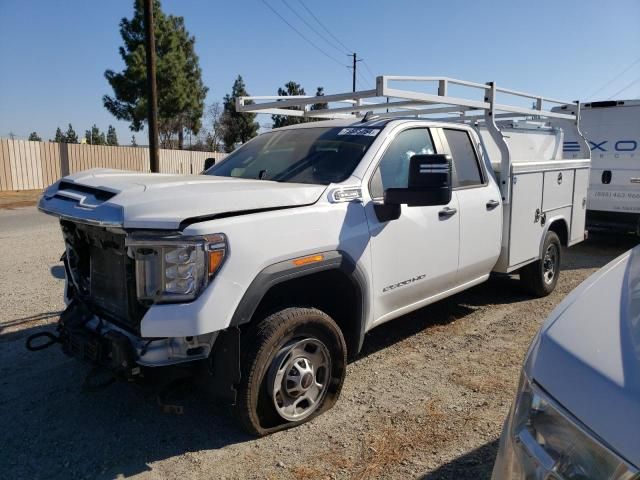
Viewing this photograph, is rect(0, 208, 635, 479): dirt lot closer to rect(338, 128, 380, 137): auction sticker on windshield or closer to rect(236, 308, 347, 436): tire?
rect(236, 308, 347, 436): tire

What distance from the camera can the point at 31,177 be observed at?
21.6 meters

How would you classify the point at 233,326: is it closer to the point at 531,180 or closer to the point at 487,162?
the point at 487,162

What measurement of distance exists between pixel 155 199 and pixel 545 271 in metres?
4.95

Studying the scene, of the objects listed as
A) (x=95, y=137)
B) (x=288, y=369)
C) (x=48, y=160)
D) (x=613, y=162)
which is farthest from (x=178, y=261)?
(x=95, y=137)

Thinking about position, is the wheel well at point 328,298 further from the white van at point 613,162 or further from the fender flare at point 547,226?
the white van at point 613,162

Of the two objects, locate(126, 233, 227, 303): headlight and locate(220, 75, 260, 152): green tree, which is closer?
locate(126, 233, 227, 303): headlight

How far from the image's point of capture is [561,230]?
21.0 ft

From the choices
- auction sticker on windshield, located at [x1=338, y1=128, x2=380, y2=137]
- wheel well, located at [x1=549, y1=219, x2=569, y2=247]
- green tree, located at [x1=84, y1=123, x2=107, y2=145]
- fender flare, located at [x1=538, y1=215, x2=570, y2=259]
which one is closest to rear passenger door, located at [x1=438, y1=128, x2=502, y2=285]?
auction sticker on windshield, located at [x1=338, y1=128, x2=380, y2=137]

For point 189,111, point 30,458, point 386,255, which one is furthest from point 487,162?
point 189,111

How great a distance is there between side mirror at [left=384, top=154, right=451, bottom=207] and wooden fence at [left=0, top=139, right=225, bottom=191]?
21159mm

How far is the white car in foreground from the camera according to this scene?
3.93ft

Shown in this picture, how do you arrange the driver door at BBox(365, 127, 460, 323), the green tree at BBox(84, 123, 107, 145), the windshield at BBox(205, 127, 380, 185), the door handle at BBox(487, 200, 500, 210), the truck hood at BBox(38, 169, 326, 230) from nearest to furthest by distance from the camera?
the truck hood at BBox(38, 169, 326, 230) < the driver door at BBox(365, 127, 460, 323) < the windshield at BBox(205, 127, 380, 185) < the door handle at BBox(487, 200, 500, 210) < the green tree at BBox(84, 123, 107, 145)

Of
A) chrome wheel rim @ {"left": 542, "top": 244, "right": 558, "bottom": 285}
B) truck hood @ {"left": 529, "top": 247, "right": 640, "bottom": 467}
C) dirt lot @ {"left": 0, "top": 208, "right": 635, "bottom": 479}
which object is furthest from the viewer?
chrome wheel rim @ {"left": 542, "top": 244, "right": 558, "bottom": 285}

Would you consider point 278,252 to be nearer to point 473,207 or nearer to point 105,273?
point 105,273
